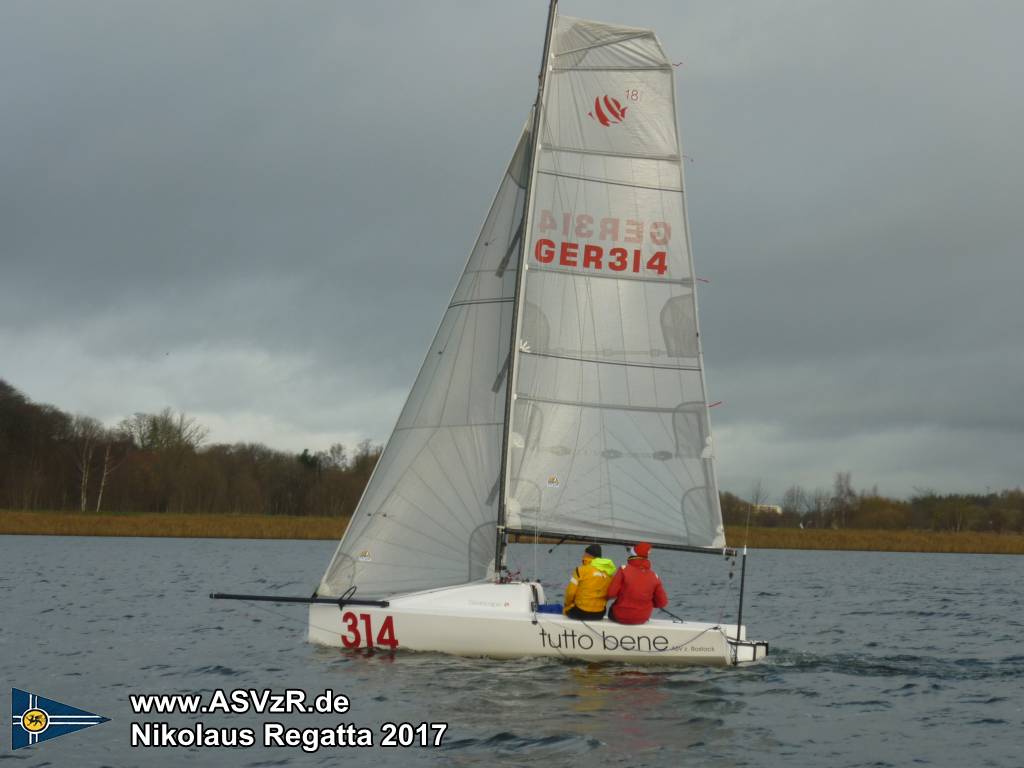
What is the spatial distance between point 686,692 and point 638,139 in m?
8.46

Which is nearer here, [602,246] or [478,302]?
[602,246]

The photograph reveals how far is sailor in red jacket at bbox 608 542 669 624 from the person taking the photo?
16266 millimetres

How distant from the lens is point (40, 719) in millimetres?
13352

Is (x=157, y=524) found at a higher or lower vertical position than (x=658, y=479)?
lower

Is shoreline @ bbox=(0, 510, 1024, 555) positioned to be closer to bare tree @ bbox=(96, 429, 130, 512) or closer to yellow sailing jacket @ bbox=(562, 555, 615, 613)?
bare tree @ bbox=(96, 429, 130, 512)

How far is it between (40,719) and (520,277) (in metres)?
9.09

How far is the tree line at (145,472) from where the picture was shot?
8119 centimetres

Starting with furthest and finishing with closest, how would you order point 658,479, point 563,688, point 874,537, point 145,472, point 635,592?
1. point 145,472
2. point 874,537
3. point 658,479
4. point 635,592
5. point 563,688

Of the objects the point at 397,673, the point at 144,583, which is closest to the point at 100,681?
the point at 397,673

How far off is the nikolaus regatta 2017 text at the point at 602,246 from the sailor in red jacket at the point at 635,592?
4658mm

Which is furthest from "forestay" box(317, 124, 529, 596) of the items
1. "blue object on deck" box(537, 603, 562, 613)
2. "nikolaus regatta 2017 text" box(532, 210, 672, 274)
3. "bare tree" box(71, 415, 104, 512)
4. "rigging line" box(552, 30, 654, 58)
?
"bare tree" box(71, 415, 104, 512)

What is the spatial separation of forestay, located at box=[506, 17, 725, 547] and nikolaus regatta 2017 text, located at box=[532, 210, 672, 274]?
0.02m

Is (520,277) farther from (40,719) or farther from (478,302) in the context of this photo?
(40,719)

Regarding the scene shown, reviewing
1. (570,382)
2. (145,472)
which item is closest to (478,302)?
(570,382)
